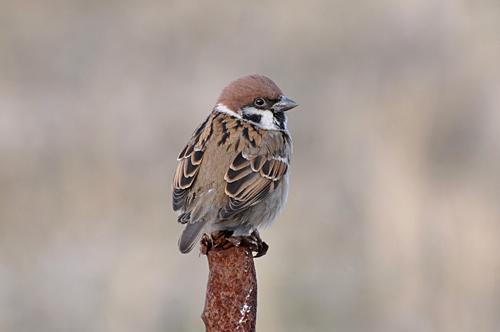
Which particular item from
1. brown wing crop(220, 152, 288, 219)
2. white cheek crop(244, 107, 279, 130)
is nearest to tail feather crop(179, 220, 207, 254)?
brown wing crop(220, 152, 288, 219)

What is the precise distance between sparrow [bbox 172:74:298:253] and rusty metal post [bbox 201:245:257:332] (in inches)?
61.1

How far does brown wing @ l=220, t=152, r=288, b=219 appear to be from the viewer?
3295 mm

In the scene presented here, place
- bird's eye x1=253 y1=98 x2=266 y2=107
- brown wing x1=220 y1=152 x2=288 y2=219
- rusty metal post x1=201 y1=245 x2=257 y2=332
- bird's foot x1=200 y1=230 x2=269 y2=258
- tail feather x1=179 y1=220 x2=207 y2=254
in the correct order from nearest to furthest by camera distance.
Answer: rusty metal post x1=201 y1=245 x2=257 y2=332
bird's foot x1=200 y1=230 x2=269 y2=258
tail feather x1=179 y1=220 x2=207 y2=254
brown wing x1=220 y1=152 x2=288 y2=219
bird's eye x1=253 y1=98 x2=266 y2=107

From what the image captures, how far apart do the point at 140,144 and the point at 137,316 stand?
2.24 meters

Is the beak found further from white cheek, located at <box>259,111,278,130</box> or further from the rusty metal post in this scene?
the rusty metal post

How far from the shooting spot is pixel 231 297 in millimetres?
1450

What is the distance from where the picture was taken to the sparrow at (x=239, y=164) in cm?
331

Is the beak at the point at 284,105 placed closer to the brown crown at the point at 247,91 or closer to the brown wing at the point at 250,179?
the brown crown at the point at 247,91

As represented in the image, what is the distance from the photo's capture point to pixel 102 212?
682 cm

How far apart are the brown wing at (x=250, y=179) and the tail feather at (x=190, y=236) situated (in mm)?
181

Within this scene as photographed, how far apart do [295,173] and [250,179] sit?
3.81 meters

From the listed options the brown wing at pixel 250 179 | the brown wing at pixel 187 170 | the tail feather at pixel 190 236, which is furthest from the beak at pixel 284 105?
the tail feather at pixel 190 236

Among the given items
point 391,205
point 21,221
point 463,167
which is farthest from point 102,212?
point 463,167

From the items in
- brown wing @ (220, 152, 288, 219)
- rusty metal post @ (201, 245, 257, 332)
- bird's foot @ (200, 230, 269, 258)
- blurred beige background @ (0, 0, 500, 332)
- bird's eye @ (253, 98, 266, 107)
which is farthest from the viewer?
blurred beige background @ (0, 0, 500, 332)
